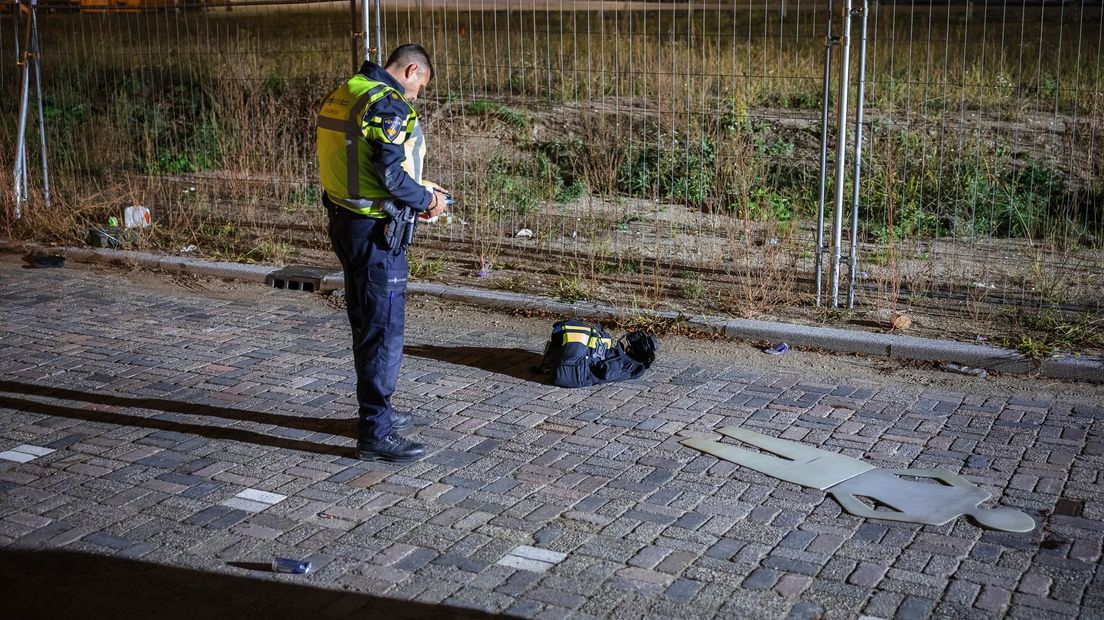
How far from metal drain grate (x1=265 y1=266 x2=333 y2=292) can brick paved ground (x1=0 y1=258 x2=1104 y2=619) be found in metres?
1.73

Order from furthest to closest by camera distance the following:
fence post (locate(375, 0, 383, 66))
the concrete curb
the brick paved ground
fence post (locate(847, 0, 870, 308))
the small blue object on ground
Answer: fence post (locate(375, 0, 383, 66)) → fence post (locate(847, 0, 870, 308)) → the concrete curb → the small blue object on ground → the brick paved ground

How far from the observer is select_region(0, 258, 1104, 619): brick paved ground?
482cm

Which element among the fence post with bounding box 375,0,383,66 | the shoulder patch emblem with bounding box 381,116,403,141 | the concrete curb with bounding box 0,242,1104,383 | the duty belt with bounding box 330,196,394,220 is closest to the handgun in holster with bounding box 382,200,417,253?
the duty belt with bounding box 330,196,394,220

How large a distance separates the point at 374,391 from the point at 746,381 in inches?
109

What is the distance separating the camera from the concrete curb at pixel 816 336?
789cm

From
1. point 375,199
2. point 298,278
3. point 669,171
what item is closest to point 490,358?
point 375,199

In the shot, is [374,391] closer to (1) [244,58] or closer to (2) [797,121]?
(1) [244,58]

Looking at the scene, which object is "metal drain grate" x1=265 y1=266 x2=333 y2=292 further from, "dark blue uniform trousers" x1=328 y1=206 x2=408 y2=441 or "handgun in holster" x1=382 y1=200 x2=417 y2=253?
"handgun in holster" x1=382 y1=200 x2=417 y2=253

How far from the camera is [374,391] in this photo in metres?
6.34

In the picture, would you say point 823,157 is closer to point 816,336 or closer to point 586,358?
point 816,336

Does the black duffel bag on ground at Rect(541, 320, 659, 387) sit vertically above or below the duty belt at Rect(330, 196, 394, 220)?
below

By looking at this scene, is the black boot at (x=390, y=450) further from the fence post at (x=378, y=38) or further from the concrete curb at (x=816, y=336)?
the fence post at (x=378, y=38)

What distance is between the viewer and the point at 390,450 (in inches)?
249

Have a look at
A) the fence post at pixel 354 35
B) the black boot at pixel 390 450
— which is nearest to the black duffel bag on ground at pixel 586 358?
the black boot at pixel 390 450
